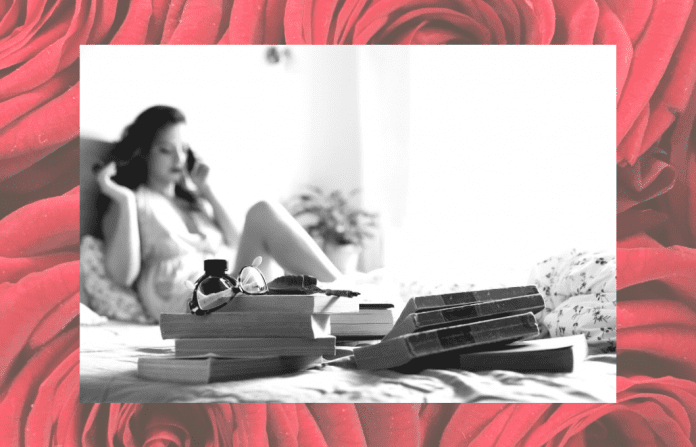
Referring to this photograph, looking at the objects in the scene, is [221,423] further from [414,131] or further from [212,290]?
[414,131]

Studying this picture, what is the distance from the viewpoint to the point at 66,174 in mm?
1104

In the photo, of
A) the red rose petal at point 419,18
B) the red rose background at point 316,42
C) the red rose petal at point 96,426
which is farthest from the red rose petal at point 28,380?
the red rose petal at point 419,18

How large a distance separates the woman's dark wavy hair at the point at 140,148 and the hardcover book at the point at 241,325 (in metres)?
0.65

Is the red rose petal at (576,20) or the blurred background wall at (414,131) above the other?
the red rose petal at (576,20)

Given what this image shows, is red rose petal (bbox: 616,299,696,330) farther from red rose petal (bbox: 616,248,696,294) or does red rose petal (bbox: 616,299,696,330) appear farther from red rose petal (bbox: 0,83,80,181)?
red rose petal (bbox: 0,83,80,181)

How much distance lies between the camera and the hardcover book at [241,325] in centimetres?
75

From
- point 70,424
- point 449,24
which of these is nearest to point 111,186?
point 70,424

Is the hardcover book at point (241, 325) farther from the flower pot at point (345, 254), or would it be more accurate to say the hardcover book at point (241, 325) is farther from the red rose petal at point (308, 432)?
the flower pot at point (345, 254)

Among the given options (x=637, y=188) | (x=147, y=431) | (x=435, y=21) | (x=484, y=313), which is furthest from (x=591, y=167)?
(x=147, y=431)

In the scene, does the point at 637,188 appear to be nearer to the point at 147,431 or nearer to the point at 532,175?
the point at 532,175

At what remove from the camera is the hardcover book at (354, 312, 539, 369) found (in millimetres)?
734

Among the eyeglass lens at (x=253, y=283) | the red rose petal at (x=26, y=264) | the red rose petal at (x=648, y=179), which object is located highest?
the red rose petal at (x=648, y=179)

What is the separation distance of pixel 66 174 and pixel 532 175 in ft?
2.90

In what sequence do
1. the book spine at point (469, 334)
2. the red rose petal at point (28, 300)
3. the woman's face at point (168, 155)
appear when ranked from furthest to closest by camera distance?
the woman's face at point (168, 155), the red rose petal at point (28, 300), the book spine at point (469, 334)
